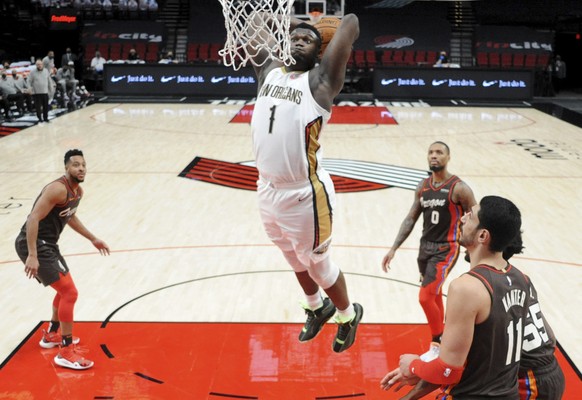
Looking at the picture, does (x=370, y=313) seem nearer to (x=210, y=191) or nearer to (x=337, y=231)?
(x=337, y=231)

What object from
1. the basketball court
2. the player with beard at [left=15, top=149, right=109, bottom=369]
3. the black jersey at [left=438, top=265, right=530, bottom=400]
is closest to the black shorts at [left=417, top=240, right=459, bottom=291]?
the basketball court

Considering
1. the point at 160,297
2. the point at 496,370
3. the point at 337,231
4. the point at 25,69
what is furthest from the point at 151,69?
the point at 496,370

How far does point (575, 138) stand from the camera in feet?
55.1

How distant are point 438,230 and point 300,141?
1.95m

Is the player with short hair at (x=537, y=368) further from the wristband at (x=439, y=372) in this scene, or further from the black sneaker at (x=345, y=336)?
the black sneaker at (x=345, y=336)

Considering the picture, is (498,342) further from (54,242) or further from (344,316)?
(54,242)

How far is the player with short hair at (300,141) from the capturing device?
4250 mm

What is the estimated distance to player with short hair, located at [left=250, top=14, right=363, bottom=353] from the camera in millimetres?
4250

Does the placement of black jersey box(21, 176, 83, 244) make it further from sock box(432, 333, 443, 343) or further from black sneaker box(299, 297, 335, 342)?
sock box(432, 333, 443, 343)

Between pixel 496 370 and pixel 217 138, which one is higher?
pixel 496 370

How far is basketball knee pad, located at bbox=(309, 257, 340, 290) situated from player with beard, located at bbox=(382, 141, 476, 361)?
1.19 meters

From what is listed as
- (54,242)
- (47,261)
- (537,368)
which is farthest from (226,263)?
(537,368)

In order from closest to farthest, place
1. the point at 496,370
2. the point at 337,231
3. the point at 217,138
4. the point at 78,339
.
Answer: the point at 496,370 < the point at 78,339 < the point at 337,231 < the point at 217,138

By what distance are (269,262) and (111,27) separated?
23.9 meters
